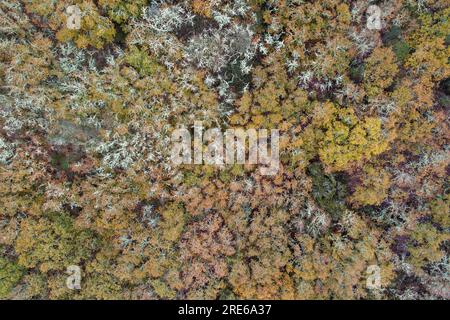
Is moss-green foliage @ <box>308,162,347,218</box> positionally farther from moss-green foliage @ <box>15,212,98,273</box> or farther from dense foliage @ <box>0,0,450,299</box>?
moss-green foliage @ <box>15,212,98,273</box>

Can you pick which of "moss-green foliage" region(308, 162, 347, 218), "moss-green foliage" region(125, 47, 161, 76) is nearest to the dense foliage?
"moss-green foliage" region(125, 47, 161, 76)

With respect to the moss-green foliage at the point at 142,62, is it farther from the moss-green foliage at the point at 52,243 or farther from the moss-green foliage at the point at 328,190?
the moss-green foliage at the point at 328,190

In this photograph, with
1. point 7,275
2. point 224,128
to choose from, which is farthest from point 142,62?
point 7,275

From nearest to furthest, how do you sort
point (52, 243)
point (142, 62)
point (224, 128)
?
1. point (52, 243)
2. point (142, 62)
3. point (224, 128)

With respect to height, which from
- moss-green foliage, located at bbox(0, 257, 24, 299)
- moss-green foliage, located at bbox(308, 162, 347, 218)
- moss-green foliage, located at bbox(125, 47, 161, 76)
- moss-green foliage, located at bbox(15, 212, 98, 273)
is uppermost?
moss-green foliage, located at bbox(125, 47, 161, 76)

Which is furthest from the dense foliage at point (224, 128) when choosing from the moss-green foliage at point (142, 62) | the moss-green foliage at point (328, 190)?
the moss-green foliage at point (328, 190)

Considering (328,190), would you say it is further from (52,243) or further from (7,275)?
(7,275)

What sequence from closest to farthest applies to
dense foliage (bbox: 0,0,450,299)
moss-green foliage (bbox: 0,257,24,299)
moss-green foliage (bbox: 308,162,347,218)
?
moss-green foliage (bbox: 0,257,24,299)
dense foliage (bbox: 0,0,450,299)
moss-green foliage (bbox: 308,162,347,218)

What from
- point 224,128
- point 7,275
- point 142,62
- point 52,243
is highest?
point 142,62
